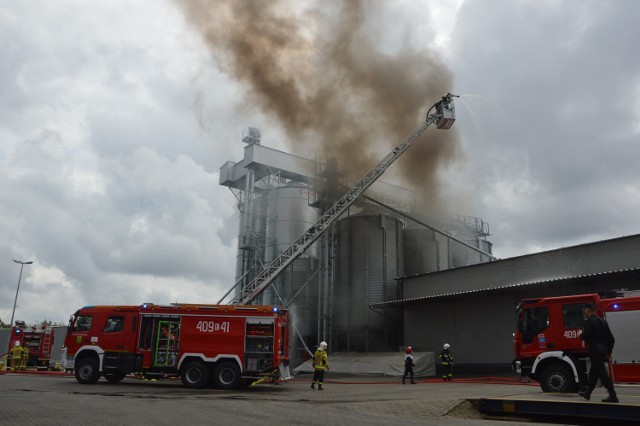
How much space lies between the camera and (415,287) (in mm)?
33281

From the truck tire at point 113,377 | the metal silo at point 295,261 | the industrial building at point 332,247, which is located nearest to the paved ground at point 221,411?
the truck tire at point 113,377

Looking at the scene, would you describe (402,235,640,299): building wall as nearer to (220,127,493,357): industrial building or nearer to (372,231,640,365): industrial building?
(372,231,640,365): industrial building

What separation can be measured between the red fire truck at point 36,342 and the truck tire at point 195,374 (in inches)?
686

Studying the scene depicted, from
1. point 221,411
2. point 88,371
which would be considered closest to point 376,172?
point 88,371

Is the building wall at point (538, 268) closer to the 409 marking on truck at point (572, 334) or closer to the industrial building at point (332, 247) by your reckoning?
the industrial building at point (332, 247)

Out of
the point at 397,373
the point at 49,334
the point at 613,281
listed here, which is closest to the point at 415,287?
the point at 397,373

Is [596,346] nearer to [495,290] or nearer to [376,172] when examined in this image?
[495,290]

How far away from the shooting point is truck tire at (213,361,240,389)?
17.9 metres

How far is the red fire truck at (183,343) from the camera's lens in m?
18.1

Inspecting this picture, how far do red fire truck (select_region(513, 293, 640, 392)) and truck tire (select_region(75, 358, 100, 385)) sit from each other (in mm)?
14347

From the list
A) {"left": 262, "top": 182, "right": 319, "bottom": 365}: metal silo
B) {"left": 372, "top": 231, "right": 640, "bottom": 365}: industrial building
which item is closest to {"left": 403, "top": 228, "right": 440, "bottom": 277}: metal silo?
{"left": 372, "top": 231, "right": 640, "bottom": 365}: industrial building

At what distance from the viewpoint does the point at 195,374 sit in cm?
1820

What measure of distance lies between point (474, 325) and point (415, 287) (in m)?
5.26

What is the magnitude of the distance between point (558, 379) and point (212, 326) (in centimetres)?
1117
